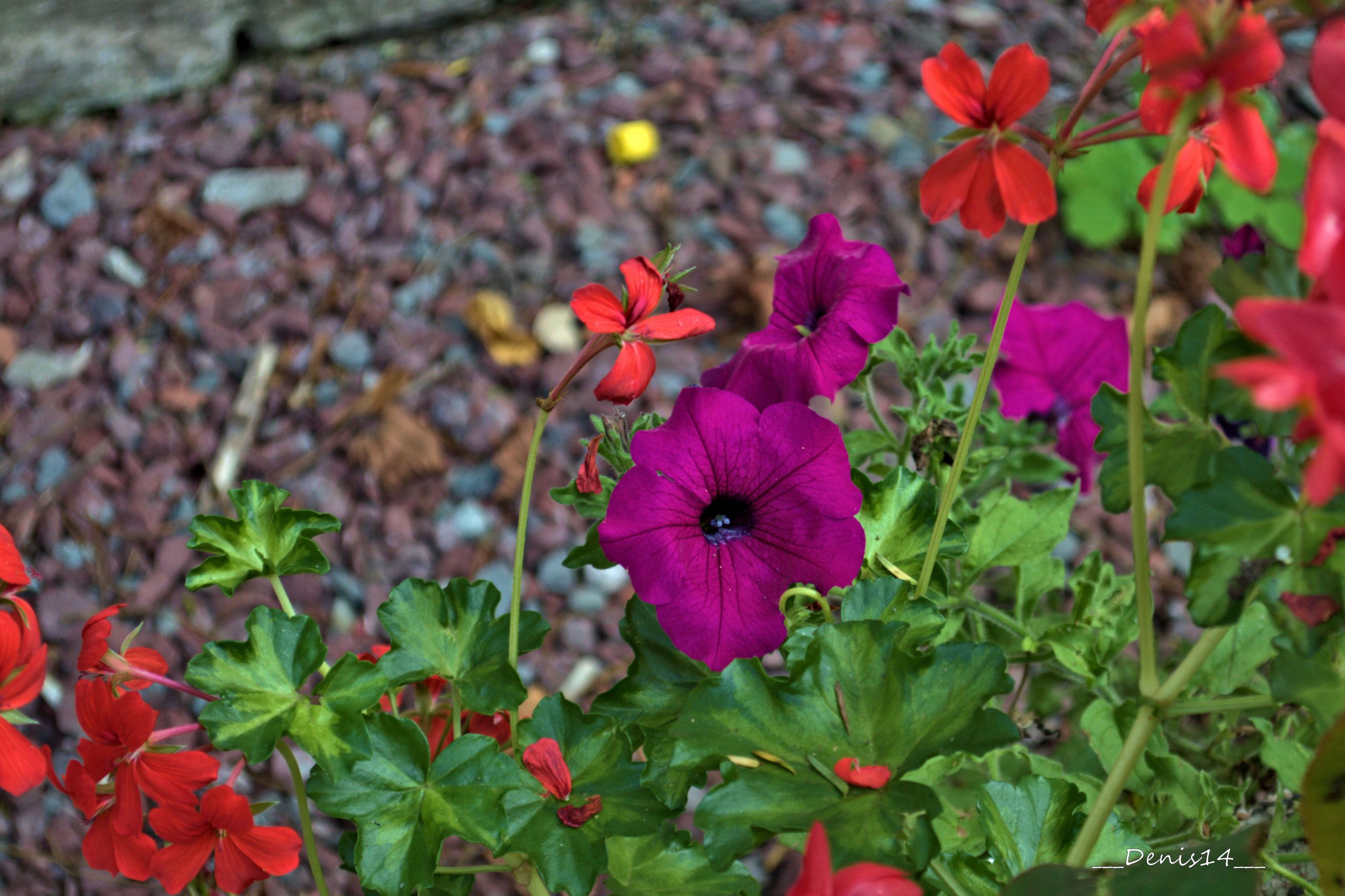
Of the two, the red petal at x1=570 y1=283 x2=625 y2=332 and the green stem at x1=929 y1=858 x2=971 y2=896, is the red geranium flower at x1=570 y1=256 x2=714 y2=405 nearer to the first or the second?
the red petal at x1=570 y1=283 x2=625 y2=332

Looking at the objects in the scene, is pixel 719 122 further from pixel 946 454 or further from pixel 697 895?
pixel 697 895

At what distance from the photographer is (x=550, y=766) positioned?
62 cm

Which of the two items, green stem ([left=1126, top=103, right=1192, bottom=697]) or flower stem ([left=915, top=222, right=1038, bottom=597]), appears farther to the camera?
flower stem ([left=915, top=222, right=1038, bottom=597])

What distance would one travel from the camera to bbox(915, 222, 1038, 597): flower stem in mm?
545

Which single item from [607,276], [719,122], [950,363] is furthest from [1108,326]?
[719,122]

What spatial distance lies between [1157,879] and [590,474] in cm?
35

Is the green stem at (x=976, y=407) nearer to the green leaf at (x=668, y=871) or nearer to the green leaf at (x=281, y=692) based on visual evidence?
the green leaf at (x=668, y=871)

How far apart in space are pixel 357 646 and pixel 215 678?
1.04 metres

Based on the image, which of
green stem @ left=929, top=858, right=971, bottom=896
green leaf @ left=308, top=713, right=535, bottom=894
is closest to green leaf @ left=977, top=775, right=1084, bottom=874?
green stem @ left=929, top=858, right=971, bottom=896

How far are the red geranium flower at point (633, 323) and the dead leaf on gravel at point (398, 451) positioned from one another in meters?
1.22

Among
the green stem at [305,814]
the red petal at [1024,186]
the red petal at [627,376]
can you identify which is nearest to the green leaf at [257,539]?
the green stem at [305,814]

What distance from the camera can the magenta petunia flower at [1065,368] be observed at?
0.91 m

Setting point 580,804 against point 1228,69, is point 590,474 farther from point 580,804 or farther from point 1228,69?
point 1228,69

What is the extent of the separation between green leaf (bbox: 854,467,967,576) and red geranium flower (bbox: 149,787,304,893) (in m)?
0.38
